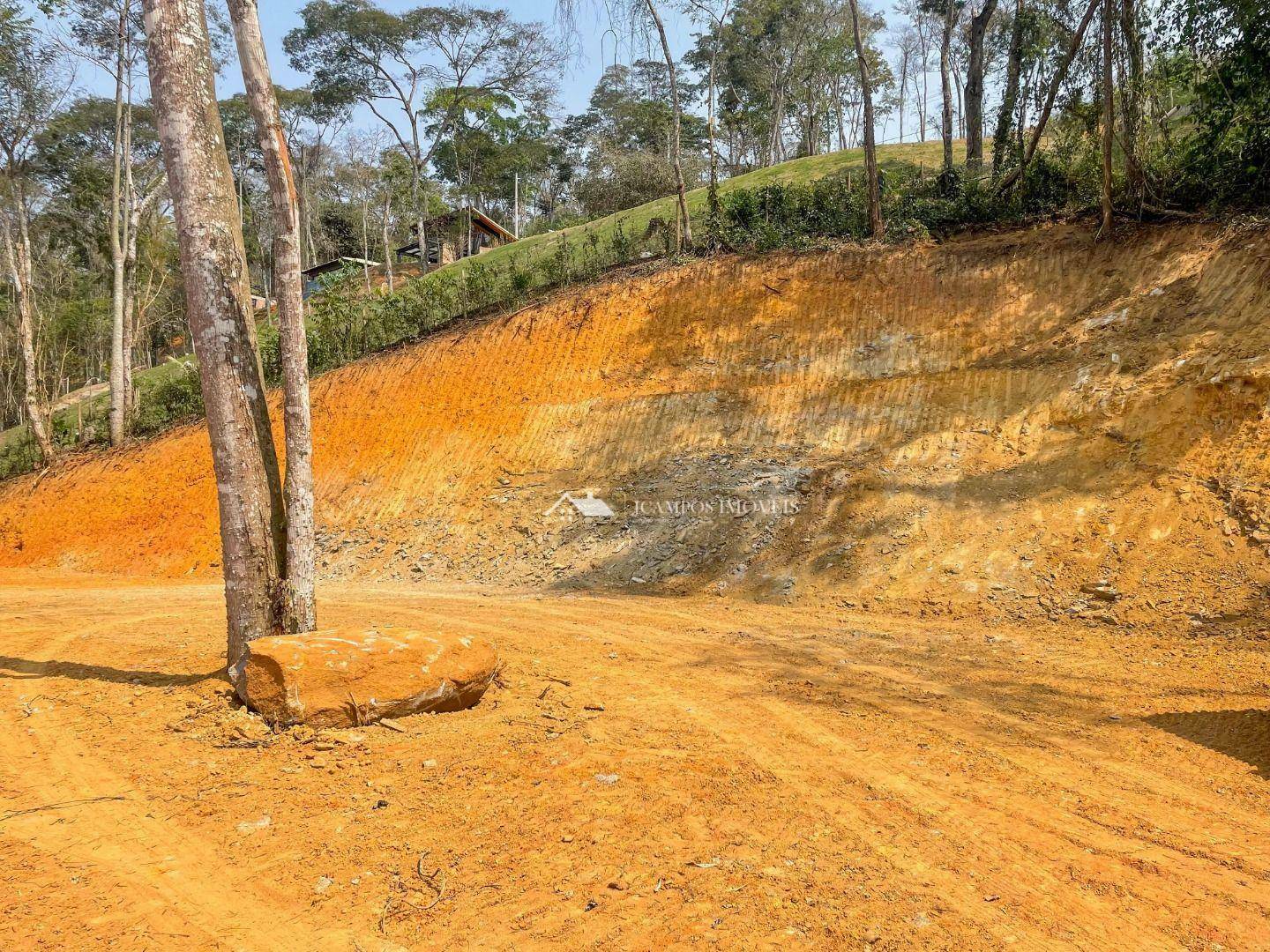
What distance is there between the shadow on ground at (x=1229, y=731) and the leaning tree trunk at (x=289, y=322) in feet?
18.4

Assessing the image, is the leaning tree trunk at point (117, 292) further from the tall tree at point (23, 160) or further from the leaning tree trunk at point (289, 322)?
the leaning tree trunk at point (289, 322)

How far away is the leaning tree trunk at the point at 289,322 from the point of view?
4.73 m

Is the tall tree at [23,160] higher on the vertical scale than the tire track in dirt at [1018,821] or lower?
higher

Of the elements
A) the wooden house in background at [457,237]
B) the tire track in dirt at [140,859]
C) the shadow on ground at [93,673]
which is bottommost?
the tire track in dirt at [140,859]

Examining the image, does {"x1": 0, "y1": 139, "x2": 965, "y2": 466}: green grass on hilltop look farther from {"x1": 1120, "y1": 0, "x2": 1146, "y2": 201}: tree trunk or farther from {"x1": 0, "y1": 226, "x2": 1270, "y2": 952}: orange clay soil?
{"x1": 1120, "y1": 0, "x2": 1146, "y2": 201}: tree trunk

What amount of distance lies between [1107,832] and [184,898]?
390 cm

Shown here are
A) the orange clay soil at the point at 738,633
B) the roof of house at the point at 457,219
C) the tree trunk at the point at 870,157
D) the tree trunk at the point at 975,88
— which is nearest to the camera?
the orange clay soil at the point at 738,633

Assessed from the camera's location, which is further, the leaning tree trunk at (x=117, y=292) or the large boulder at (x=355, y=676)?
the leaning tree trunk at (x=117, y=292)

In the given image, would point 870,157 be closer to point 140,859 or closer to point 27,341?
point 140,859

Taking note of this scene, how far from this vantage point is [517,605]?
367 inches

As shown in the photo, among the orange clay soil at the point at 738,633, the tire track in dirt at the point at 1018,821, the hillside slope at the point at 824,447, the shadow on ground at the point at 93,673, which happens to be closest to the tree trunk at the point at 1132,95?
the orange clay soil at the point at 738,633

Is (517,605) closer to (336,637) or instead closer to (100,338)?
(336,637)

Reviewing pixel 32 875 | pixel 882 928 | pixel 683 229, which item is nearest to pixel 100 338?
pixel 683 229

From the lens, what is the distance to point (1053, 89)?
13391 millimetres
